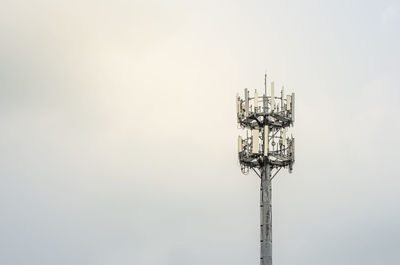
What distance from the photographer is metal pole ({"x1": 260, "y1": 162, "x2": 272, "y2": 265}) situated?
91750 millimetres

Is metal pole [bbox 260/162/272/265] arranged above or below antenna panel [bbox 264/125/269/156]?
below

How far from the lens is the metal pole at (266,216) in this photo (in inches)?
3612

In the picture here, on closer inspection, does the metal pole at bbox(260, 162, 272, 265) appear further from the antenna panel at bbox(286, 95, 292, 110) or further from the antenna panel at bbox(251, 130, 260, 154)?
the antenna panel at bbox(286, 95, 292, 110)

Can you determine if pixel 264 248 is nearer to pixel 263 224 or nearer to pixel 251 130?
pixel 263 224

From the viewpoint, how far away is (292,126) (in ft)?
310

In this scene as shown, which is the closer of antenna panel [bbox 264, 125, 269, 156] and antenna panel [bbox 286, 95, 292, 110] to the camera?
antenna panel [bbox 264, 125, 269, 156]

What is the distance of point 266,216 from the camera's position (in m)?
92.8

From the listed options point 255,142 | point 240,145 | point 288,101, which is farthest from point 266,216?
point 288,101

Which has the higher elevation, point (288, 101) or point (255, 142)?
point (288, 101)

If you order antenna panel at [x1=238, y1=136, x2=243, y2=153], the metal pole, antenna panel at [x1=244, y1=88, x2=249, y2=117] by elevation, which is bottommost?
the metal pole

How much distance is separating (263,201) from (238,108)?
7723 millimetres

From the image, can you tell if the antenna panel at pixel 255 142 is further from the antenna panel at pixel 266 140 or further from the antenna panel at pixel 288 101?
the antenna panel at pixel 288 101

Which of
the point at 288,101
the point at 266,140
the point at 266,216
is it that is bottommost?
the point at 266,216

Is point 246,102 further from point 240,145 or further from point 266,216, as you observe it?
point 266,216
